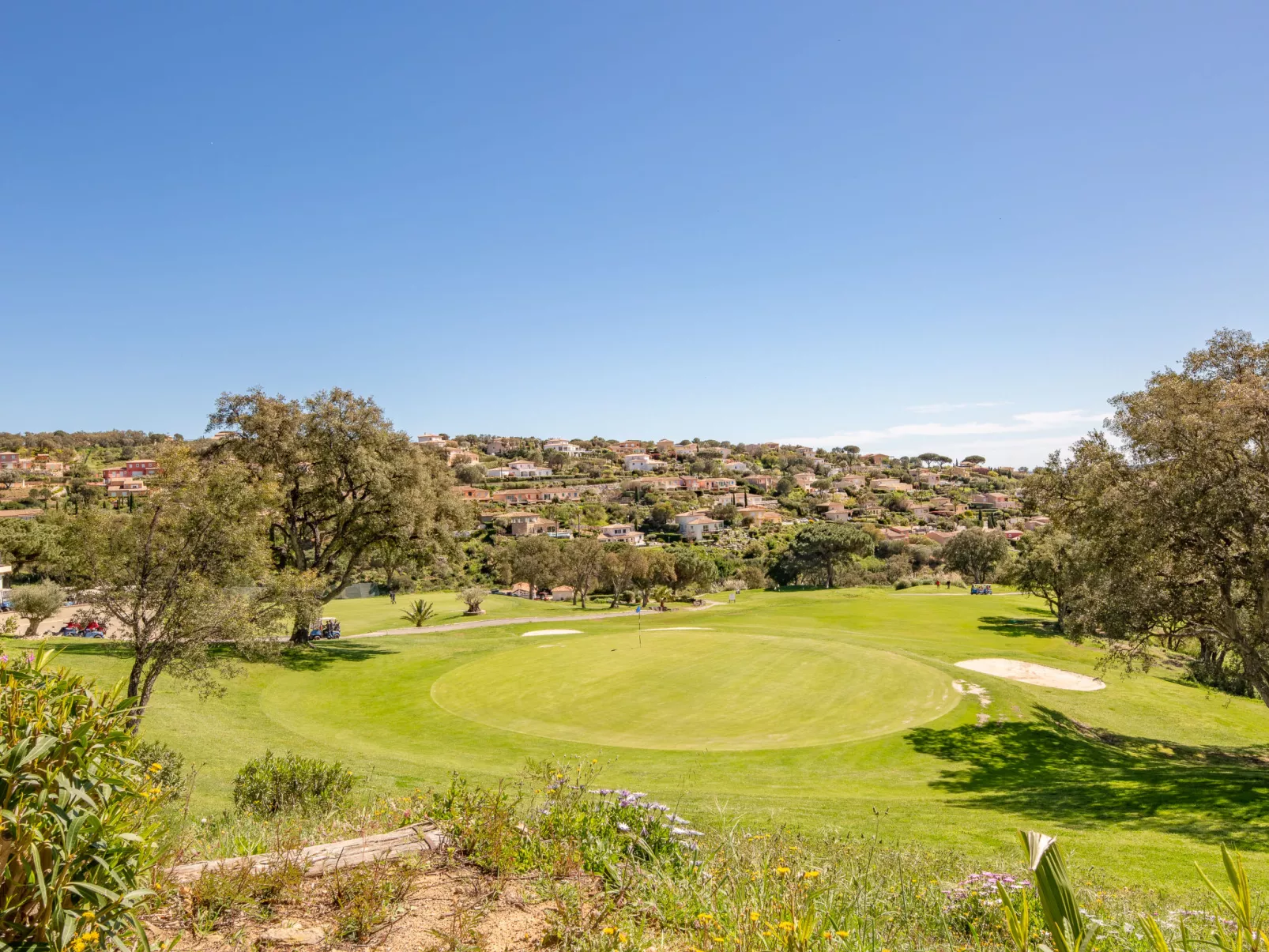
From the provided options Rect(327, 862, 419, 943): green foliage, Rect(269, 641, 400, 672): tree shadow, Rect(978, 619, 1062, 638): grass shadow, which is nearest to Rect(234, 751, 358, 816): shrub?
Rect(327, 862, 419, 943): green foliage

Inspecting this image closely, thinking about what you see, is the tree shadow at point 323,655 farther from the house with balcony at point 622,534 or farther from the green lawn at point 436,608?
the house with balcony at point 622,534

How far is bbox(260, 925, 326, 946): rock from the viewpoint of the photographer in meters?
3.82

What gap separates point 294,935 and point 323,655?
25.5 m

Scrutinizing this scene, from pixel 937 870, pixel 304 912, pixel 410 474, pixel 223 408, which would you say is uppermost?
pixel 223 408

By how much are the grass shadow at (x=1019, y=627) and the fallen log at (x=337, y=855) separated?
41481mm

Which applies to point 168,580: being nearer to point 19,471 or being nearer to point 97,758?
point 97,758

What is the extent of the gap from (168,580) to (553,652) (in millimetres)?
15592

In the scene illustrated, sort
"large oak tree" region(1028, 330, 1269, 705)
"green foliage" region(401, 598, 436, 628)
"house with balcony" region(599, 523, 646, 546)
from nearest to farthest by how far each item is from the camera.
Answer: "large oak tree" region(1028, 330, 1269, 705) → "green foliage" region(401, 598, 436, 628) → "house with balcony" region(599, 523, 646, 546)

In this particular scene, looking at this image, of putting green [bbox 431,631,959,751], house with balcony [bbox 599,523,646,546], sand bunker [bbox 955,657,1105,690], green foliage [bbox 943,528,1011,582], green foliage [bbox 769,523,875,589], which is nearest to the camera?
putting green [bbox 431,631,959,751]

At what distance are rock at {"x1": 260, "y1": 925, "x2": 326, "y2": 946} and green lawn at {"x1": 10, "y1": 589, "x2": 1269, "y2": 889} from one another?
508cm

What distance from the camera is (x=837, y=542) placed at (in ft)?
247

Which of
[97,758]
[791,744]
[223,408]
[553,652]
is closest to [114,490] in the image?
[223,408]

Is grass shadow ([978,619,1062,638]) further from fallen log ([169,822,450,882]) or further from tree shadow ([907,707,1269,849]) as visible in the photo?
fallen log ([169,822,450,882])

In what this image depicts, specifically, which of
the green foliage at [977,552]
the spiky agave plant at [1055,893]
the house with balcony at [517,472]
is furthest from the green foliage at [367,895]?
the house with balcony at [517,472]
